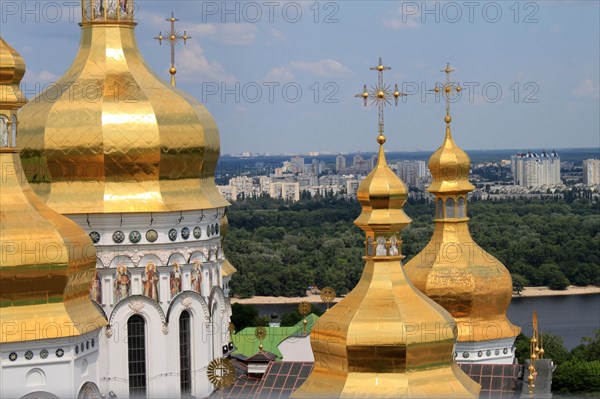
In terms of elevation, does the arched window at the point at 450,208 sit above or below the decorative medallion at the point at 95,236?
above

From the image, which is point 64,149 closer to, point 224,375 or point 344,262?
point 224,375

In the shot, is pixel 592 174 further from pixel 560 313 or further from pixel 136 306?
pixel 136 306

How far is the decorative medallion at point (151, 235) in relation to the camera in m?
17.7

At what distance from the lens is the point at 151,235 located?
1767cm

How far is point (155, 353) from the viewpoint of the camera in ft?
58.2

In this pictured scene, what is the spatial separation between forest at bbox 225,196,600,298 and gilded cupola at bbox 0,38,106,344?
31.6 m

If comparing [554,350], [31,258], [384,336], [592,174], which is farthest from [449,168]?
[592,174]

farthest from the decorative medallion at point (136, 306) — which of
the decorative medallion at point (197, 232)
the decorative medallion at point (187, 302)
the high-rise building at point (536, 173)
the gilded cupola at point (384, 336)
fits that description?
the high-rise building at point (536, 173)

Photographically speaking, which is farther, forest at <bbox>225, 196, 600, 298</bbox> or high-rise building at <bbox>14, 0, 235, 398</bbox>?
forest at <bbox>225, 196, 600, 298</bbox>

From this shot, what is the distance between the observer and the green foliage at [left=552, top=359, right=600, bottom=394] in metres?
24.6

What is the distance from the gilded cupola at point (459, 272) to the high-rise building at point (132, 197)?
3.80 m

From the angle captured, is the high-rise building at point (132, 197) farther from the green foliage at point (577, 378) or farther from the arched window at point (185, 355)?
the green foliage at point (577, 378)

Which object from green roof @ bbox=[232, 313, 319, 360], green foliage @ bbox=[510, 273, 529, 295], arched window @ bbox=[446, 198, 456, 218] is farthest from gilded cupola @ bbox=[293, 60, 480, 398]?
green foliage @ bbox=[510, 273, 529, 295]

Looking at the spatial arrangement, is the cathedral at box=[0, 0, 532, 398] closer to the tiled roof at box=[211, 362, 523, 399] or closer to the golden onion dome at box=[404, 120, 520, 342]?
the tiled roof at box=[211, 362, 523, 399]
